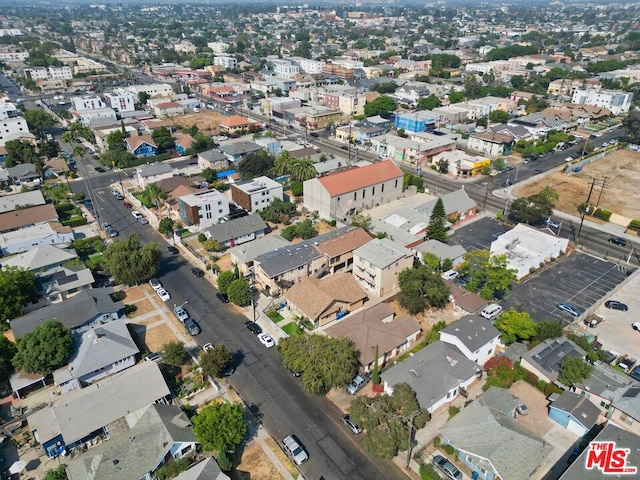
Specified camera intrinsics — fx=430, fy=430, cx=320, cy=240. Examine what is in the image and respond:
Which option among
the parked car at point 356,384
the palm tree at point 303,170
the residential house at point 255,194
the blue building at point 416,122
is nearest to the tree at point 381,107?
the blue building at point 416,122

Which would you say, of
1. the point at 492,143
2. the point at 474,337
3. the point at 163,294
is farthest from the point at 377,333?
the point at 492,143

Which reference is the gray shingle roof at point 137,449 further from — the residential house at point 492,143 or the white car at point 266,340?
the residential house at point 492,143

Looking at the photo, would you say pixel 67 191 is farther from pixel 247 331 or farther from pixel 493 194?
pixel 493 194

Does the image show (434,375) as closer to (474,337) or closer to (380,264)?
(474,337)

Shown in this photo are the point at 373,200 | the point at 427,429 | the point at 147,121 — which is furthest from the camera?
the point at 147,121

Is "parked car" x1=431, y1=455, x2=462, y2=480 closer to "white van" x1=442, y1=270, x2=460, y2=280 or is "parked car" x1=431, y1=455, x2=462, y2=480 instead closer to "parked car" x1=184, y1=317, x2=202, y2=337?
"white van" x1=442, y1=270, x2=460, y2=280

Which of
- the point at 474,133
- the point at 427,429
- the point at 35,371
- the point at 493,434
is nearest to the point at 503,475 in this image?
the point at 493,434

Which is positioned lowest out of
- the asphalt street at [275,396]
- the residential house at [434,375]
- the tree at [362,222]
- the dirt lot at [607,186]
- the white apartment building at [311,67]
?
the asphalt street at [275,396]
